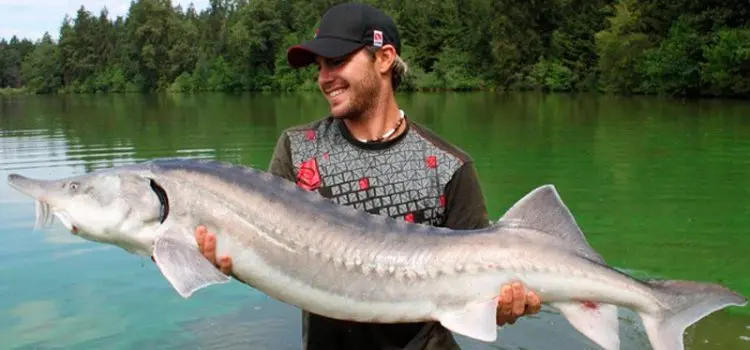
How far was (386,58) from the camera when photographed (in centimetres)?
334

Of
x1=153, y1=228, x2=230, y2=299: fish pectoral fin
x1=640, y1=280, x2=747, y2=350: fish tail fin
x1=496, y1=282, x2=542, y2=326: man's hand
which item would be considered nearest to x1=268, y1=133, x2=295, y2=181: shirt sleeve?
x1=153, y1=228, x2=230, y2=299: fish pectoral fin

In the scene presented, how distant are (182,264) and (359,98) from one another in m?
1.02

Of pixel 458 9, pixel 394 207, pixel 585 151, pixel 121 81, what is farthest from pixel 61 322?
pixel 121 81

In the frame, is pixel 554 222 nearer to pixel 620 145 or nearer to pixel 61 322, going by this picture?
pixel 61 322

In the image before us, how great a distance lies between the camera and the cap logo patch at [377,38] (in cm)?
324

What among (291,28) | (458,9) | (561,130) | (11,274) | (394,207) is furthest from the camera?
(291,28)

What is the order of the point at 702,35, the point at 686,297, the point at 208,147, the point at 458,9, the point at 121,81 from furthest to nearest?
1. the point at 121,81
2. the point at 458,9
3. the point at 702,35
4. the point at 208,147
5. the point at 686,297

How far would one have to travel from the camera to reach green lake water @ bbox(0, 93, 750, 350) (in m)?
7.23

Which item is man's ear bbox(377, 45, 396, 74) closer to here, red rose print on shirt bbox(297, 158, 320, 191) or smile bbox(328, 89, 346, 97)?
smile bbox(328, 89, 346, 97)

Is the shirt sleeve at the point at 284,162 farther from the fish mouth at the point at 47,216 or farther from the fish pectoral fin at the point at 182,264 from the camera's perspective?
the fish mouth at the point at 47,216

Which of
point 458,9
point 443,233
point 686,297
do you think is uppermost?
point 458,9

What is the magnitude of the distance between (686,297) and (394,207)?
1.23 m

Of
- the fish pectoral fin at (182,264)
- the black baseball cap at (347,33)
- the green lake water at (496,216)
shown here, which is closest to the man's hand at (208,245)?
the fish pectoral fin at (182,264)

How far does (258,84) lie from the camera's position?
289ft
